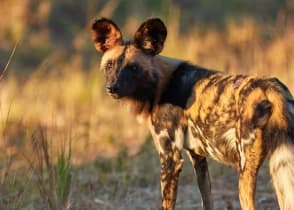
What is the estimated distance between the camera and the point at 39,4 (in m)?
13.7

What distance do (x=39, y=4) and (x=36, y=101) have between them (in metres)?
5.11

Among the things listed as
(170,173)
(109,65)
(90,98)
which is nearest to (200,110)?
(170,173)

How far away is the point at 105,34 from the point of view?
5496 mm

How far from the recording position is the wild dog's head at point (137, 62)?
5203mm

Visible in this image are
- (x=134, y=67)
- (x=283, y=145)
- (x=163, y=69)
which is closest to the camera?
(x=283, y=145)

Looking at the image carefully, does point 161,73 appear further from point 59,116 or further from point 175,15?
point 175,15

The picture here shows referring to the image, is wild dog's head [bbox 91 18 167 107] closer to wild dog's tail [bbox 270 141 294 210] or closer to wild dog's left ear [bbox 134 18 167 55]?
wild dog's left ear [bbox 134 18 167 55]

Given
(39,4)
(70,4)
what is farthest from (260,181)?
(70,4)

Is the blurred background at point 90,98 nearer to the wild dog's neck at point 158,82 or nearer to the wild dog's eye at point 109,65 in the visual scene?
the wild dog's neck at point 158,82

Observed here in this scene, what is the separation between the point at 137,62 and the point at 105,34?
0.36 metres

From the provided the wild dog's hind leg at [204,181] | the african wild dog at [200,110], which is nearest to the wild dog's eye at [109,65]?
the african wild dog at [200,110]

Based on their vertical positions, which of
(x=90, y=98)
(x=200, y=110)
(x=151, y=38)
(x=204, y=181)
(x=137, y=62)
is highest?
(x=151, y=38)

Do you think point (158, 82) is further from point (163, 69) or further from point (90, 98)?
point (90, 98)

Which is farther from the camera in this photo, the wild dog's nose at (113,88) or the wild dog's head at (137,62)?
the wild dog's head at (137,62)
